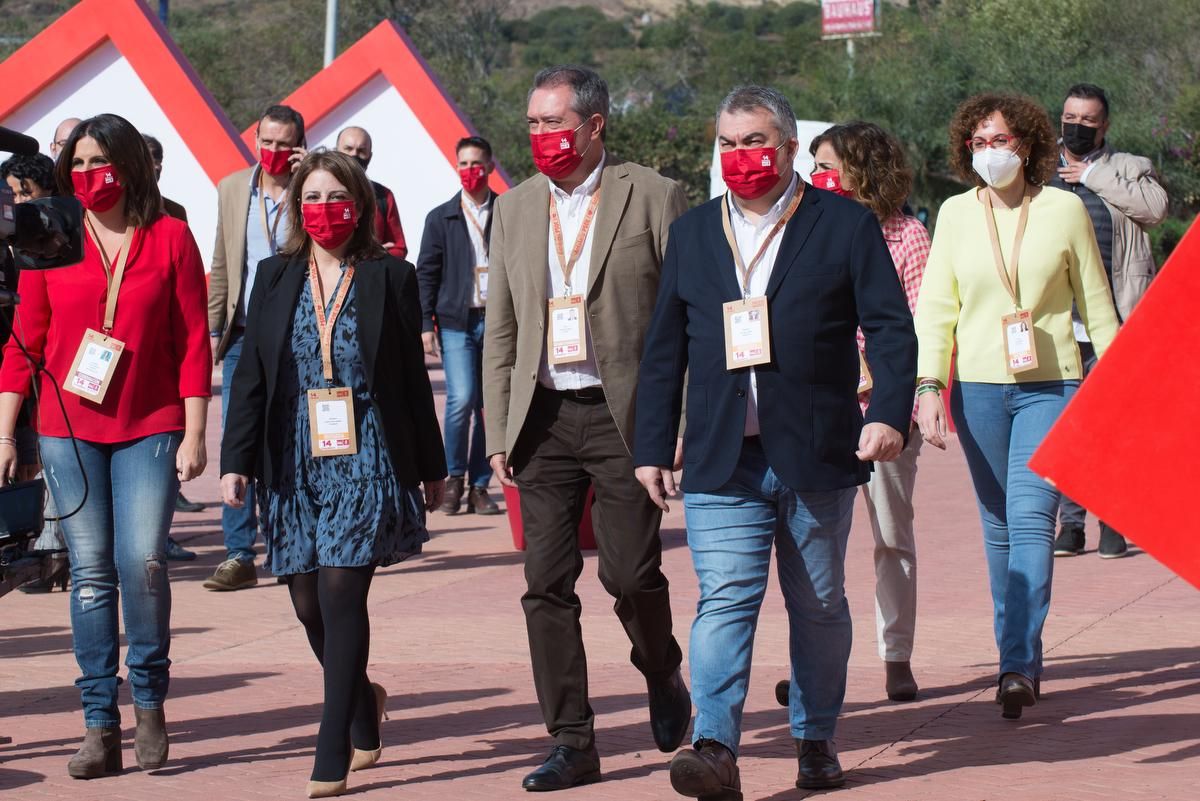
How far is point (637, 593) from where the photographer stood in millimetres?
5723

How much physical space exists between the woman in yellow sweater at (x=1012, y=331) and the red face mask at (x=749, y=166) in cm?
139

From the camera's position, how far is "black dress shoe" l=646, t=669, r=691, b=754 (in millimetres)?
5891

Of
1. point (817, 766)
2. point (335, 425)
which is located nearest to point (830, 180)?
point (335, 425)

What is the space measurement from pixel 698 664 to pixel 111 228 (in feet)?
7.76

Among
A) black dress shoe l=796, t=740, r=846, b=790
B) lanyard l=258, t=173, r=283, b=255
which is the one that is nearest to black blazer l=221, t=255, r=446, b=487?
black dress shoe l=796, t=740, r=846, b=790

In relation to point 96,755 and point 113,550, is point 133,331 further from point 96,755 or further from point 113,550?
point 96,755

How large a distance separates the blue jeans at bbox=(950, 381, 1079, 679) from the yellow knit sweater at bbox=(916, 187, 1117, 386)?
61mm

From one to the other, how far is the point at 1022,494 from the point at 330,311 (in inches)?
93.4

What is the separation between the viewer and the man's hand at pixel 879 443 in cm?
514

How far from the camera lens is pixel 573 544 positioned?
5.75 m

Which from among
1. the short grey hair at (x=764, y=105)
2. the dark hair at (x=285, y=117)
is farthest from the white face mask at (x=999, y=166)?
the dark hair at (x=285, y=117)

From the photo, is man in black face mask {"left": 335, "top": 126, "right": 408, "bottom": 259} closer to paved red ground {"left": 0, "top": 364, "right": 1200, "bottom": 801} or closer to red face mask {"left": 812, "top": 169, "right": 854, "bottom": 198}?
paved red ground {"left": 0, "top": 364, "right": 1200, "bottom": 801}

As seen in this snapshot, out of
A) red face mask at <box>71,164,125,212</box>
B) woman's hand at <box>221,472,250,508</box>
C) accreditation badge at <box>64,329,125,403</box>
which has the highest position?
red face mask at <box>71,164,125,212</box>

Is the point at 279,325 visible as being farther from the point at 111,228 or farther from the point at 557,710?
the point at 557,710
